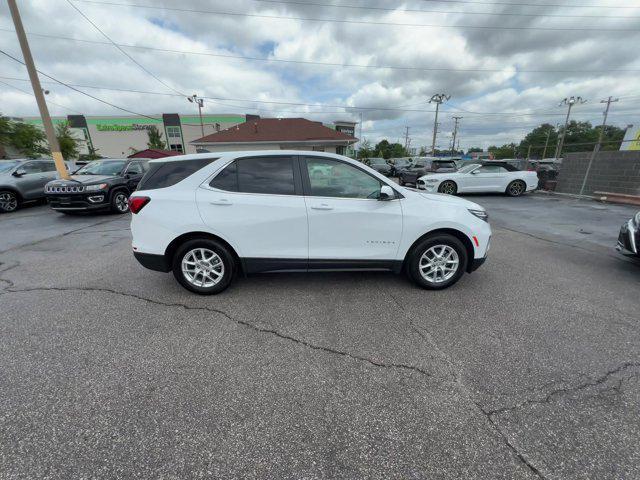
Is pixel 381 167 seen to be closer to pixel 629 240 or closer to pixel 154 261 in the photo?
pixel 629 240

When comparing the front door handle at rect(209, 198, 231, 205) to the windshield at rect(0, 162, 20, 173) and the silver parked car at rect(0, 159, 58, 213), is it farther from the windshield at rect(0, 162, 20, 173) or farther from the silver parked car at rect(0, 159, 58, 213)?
the windshield at rect(0, 162, 20, 173)

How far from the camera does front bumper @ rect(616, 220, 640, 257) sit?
4.18 m

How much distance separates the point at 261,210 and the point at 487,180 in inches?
483

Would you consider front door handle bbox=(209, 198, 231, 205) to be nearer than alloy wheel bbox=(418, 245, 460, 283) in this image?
Yes

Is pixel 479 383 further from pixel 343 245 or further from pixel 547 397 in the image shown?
pixel 343 245

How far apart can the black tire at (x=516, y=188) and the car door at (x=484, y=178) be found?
569mm

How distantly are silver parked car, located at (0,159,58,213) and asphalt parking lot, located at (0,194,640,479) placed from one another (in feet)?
26.0

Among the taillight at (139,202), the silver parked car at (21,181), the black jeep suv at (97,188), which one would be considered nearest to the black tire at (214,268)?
the taillight at (139,202)

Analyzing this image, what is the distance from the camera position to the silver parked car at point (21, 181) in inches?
365

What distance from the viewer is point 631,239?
423 cm

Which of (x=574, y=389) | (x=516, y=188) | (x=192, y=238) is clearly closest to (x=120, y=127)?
(x=516, y=188)

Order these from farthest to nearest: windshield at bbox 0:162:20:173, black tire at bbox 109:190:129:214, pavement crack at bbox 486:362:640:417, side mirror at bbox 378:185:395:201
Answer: windshield at bbox 0:162:20:173 < black tire at bbox 109:190:129:214 < side mirror at bbox 378:185:395:201 < pavement crack at bbox 486:362:640:417

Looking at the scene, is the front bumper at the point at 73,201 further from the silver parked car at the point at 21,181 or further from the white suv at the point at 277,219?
the white suv at the point at 277,219

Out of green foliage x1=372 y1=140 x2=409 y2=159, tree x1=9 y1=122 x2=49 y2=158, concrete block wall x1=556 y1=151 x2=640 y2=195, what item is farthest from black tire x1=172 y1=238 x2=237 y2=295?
green foliage x1=372 y1=140 x2=409 y2=159
